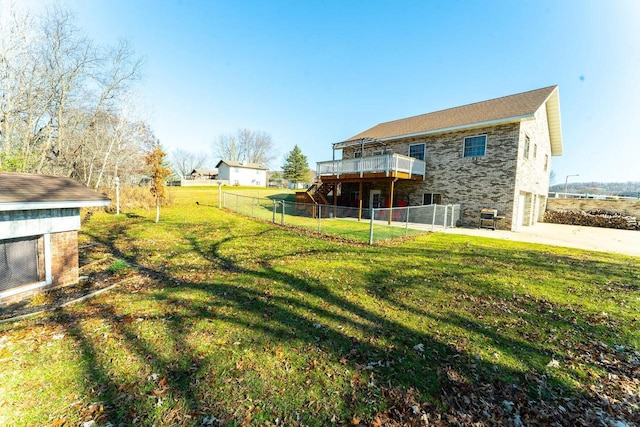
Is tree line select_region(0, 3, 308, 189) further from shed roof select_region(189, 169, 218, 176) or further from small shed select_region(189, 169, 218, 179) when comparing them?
shed roof select_region(189, 169, 218, 176)

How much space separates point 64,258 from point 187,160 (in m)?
74.3

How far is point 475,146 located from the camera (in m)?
15.5

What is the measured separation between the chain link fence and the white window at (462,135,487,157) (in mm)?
3394

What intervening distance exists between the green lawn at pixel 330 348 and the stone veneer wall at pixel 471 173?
812cm

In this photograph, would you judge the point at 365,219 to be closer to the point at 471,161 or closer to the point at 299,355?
the point at 471,161

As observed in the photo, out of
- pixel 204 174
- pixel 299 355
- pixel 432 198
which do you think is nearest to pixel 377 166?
pixel 432 198

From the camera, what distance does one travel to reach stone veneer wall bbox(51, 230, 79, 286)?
553cm

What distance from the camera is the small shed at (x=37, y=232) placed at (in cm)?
475

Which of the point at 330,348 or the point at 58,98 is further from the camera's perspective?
the point at 58,98

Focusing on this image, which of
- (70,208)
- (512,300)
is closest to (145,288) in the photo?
(70,208)

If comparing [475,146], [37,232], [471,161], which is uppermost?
[475,146]

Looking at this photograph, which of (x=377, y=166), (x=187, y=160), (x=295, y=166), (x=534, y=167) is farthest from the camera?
(x=187, y=160)

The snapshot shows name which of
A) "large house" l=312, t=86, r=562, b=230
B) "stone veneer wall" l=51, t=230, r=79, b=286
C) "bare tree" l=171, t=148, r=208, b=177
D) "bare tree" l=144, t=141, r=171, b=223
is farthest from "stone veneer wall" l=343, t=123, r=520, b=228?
"bare tree" l=171, t=148, r=208, b=177

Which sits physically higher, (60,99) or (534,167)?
(60,99)
